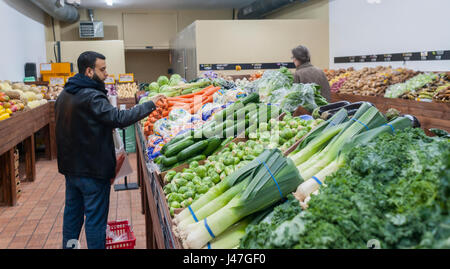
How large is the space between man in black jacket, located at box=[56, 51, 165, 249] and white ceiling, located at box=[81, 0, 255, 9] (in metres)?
10.1

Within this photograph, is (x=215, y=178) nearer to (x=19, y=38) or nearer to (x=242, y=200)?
(x=242, y=200)

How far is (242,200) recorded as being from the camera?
1552mm

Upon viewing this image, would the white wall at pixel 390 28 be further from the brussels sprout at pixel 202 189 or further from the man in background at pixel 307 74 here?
the brussels sprout at pixel 202 189

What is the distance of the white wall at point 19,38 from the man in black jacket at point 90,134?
6.12m

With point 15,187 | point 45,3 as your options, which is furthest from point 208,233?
point 45,3

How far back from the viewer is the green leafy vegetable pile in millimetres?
973

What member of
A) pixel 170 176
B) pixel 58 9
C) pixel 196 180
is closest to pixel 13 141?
pixel 170 176

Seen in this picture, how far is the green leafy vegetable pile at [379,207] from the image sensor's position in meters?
0.97

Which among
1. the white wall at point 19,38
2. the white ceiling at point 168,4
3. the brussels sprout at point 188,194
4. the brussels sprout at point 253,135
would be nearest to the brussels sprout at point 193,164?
the brussels sprout at point 188,194

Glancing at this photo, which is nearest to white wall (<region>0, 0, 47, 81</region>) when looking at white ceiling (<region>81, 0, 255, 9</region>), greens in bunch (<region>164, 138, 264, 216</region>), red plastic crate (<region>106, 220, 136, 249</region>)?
white ceiling (<region>81, 0, 255, 9</region>)

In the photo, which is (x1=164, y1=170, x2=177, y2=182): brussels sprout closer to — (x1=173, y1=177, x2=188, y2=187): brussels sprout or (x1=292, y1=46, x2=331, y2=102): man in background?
(x1=173, y1=177, x2=188, y2=187): brussels sprout

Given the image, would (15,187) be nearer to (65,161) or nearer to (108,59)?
(65,161)
